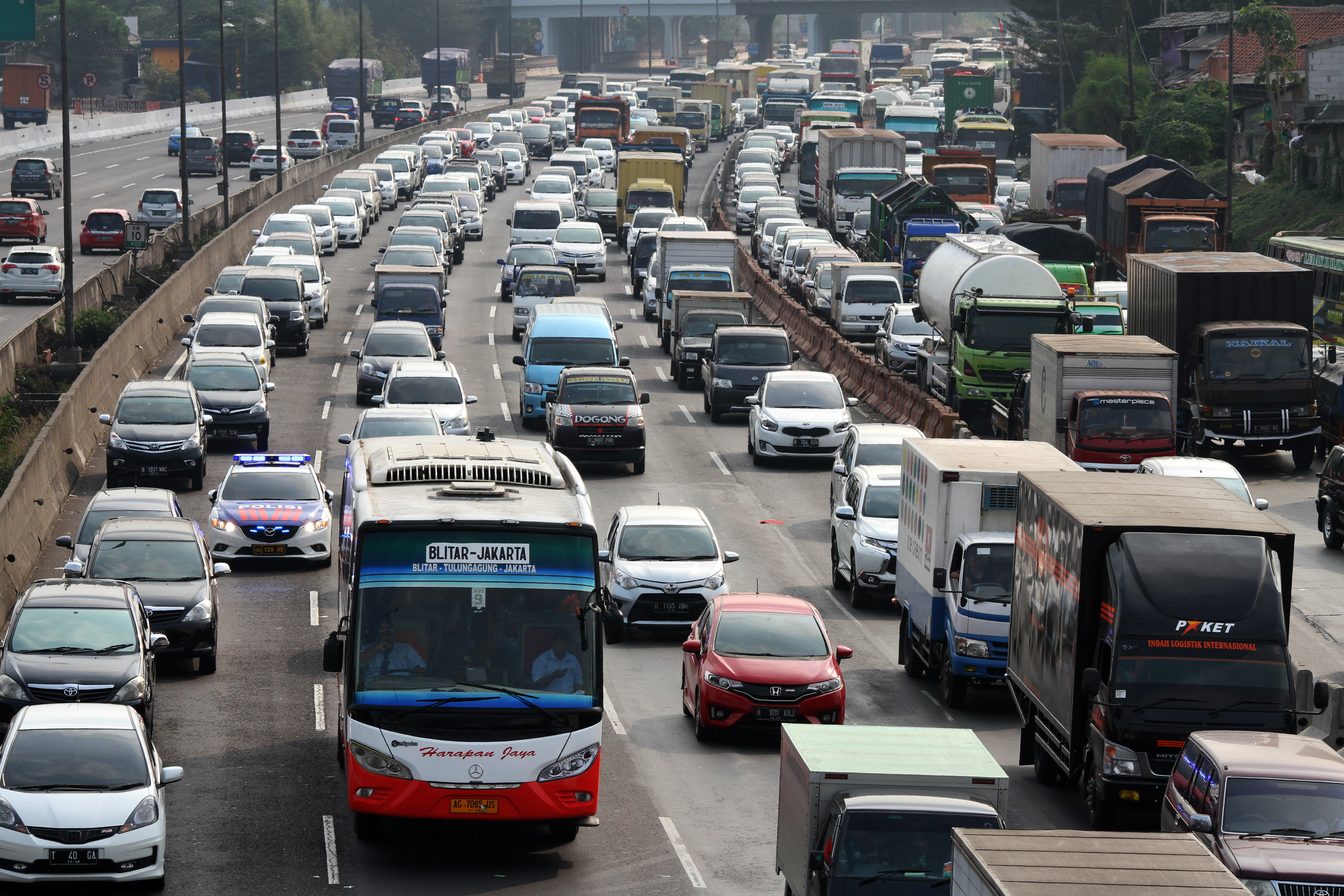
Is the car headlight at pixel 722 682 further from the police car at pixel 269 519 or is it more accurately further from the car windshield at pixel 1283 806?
the police car at pixel 269 519

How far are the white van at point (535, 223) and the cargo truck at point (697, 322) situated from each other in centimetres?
1619

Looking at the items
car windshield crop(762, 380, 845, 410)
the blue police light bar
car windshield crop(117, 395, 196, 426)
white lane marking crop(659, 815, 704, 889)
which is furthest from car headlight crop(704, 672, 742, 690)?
car windshield crop(762, 380, 845, 410)

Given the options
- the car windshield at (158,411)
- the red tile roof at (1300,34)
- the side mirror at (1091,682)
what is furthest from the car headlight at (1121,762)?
the red tile roof at (1300,34)

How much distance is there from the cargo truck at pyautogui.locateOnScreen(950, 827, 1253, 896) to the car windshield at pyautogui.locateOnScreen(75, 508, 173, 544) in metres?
17.7

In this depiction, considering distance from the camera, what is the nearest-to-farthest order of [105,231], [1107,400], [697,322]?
[1107,400]
[697,322]
[105,231]

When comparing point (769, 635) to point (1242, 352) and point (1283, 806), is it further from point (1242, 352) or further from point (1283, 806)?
point (1242, 352)

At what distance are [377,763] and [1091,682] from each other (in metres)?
6.01

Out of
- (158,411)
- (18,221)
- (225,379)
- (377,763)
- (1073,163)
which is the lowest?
(377,763)

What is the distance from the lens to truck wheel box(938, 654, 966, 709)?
21.9 m

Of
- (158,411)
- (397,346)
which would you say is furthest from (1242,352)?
(158,411)

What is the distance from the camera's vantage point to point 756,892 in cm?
1612

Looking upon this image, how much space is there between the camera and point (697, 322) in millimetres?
45844

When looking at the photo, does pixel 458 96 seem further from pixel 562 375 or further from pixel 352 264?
pixel 562 375

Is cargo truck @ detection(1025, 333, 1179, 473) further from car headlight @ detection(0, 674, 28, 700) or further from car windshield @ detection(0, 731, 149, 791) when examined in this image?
car windshield @ detection(0, 731, 149, 791)
